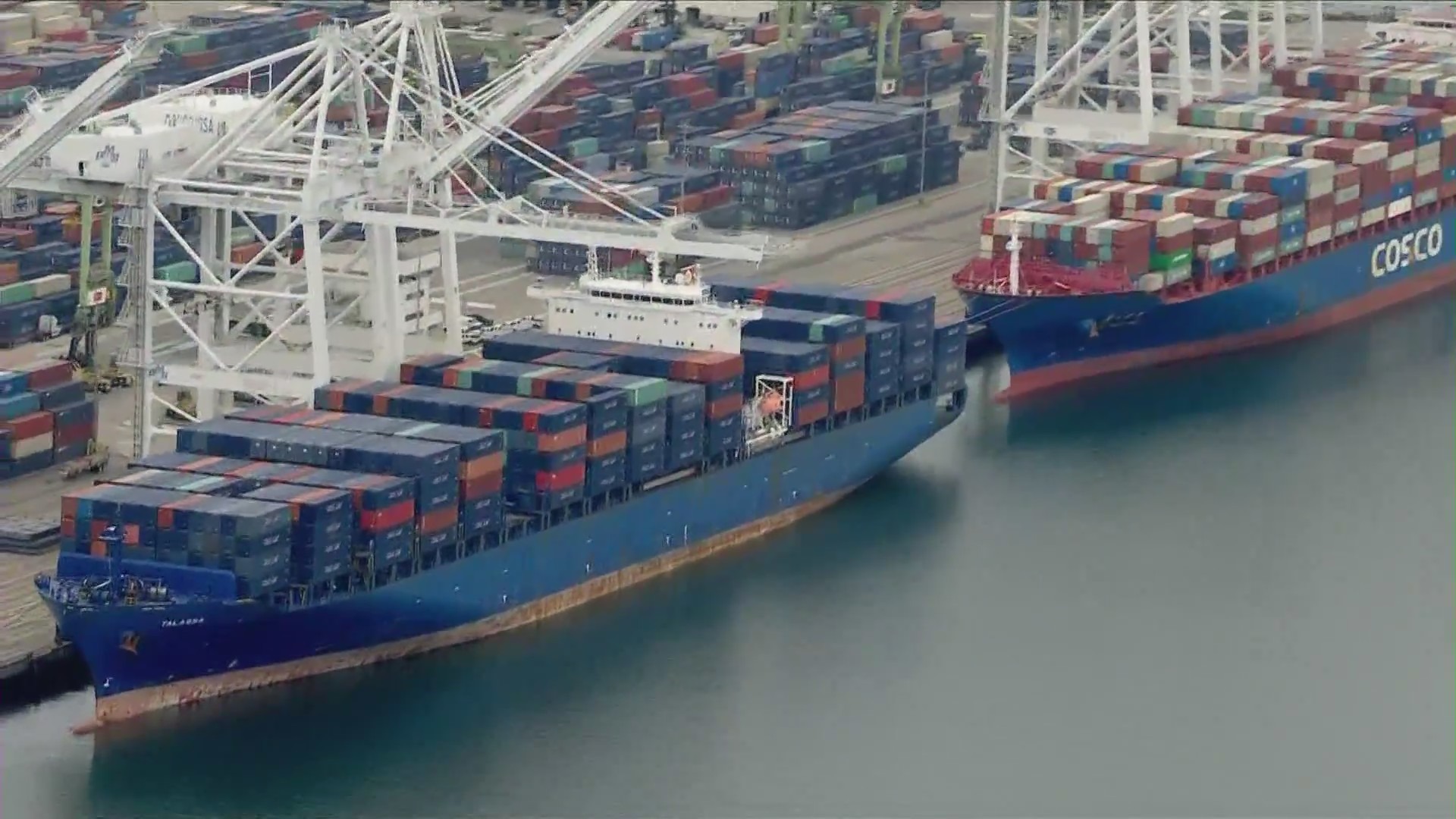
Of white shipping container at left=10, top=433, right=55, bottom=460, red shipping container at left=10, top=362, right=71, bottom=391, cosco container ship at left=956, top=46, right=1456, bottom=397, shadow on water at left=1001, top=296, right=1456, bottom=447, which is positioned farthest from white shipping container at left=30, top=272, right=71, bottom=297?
shadow on water at left=1001, top=296, right=1456, bottom=447

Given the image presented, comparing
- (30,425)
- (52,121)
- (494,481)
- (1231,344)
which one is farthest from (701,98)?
(494,481)

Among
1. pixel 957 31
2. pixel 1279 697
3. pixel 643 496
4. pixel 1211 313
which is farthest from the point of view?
pixel 957 31

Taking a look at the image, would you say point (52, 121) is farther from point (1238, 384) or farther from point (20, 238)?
point (1238, 384)

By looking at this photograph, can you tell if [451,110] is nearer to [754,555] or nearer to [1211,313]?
[754,555]

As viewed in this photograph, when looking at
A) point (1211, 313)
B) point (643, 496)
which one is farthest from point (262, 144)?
point (1211, 313)

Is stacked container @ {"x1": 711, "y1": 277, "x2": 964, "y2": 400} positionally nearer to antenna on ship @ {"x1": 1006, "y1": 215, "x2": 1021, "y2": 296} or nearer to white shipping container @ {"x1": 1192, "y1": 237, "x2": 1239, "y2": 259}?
antenna on ship @ {"x1": 1006, "y1": 215, "x2": 1021, "y2": 296}
